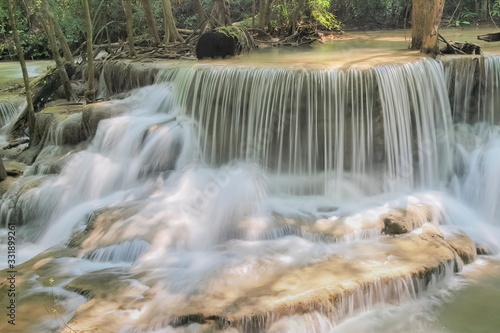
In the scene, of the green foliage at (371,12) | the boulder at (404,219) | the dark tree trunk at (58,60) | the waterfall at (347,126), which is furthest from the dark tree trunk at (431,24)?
the green foliage at (371,12)

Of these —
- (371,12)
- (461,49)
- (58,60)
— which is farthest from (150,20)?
(371,12)

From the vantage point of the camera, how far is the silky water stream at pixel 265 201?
14.6 ft

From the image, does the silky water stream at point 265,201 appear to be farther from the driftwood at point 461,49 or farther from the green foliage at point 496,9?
the green foliage at point 496,9

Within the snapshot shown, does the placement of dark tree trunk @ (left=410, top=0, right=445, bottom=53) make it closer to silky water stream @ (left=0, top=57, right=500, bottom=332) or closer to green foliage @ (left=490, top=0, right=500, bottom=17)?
silky water stream @ (left=0, top=57, right=500, bottom=332)

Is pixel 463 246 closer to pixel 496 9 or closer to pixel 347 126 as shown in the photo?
pixel 347 126

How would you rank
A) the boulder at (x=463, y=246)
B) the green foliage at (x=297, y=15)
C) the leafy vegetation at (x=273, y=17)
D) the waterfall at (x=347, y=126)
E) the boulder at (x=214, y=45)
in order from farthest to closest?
the leafy vegetation at (x=273, y=17)
the green foliage at (x=297, y=15)
the boulder at (x=214, y=45)
the waterfall at (x=347, y=126)
the boulder at (x=463, y=246)

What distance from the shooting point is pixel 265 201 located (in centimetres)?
652

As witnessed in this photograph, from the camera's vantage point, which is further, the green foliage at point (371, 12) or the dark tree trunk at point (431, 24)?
the green foliage at point (371, 12)

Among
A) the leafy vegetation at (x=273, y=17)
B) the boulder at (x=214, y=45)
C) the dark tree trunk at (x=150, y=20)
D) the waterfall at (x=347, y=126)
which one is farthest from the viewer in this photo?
the leafy vegetation at (x=273, y=17)

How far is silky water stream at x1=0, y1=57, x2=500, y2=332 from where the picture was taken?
4.45 m

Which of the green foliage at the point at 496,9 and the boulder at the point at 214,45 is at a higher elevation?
the green foliage at the point at 496,9

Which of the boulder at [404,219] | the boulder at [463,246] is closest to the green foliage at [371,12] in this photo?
the boulder at [404,219]

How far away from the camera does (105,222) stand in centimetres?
588

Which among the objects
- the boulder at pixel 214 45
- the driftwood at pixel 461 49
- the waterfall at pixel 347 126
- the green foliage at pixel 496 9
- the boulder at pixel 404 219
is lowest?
the boulder at pixel 404 219
